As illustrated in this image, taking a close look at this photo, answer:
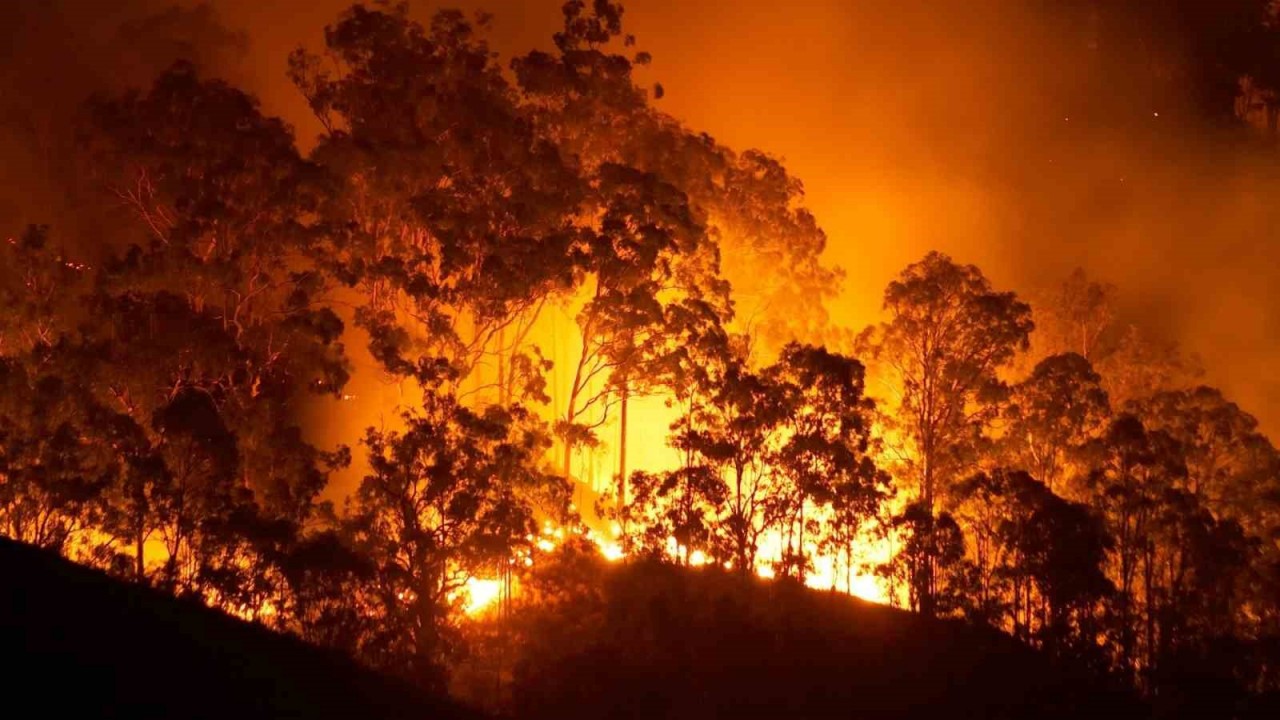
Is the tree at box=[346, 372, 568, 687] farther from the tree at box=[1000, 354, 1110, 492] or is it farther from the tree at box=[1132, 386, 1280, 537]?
the tree at box=[1132, 386, 1280, 537]

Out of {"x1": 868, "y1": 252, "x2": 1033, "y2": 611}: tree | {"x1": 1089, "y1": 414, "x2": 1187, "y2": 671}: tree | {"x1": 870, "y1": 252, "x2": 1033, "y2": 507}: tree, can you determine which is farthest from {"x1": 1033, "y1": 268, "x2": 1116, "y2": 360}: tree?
{"x1": 1089, "y1": 414, "x2": 1187, "y2": 671}: tree

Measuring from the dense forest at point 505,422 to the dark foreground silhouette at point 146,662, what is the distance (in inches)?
190

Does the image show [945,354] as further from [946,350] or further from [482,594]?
[482,594]

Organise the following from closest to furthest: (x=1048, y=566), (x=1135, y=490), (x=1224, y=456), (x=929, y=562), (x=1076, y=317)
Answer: (x=1048, y=566) < (x=929, y=562) < (x=1135, y=490) < (x=1224, y=456) < (x=1076, y=317)

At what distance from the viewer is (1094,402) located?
30.7 meters

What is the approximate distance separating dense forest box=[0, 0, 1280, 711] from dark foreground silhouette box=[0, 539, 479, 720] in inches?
190

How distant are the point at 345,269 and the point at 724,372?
8769 millimetres

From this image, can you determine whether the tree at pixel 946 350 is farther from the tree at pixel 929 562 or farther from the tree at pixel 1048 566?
the tree at pixel 1048 566

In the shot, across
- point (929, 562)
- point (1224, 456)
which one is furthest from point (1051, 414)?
point (929, 562)

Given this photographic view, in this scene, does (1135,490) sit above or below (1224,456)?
below

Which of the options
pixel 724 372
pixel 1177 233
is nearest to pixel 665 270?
pixel 724 372

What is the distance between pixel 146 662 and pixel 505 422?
458 inches

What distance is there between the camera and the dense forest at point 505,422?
21.7 meters

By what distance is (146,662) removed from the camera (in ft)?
40.3
